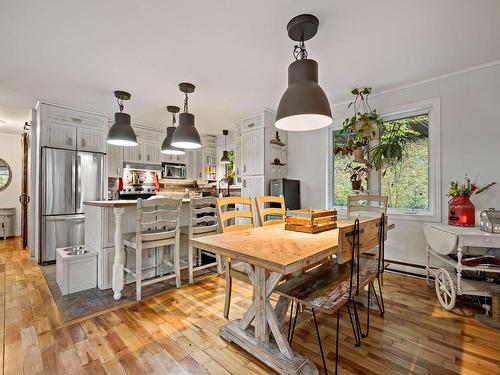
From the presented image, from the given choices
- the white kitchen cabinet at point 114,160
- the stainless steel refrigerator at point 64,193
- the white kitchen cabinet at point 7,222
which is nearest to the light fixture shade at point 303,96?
the stainless steel refrigerator at point 64,193

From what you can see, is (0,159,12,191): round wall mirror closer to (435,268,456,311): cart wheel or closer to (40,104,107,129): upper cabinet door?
(40,104,107,129): upper cabinet door

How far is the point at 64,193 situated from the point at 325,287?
13.9 feet

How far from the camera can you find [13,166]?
19.0 feet

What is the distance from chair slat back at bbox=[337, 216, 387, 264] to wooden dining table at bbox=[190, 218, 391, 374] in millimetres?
48

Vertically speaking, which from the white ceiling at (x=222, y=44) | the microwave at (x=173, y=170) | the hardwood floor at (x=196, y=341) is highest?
Answer: the white ceiling at (x=222, y=44)

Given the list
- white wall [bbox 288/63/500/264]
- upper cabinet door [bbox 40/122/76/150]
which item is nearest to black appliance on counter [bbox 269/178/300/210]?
white wall [bbox 288/63/500/264]

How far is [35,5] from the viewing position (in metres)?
1.86

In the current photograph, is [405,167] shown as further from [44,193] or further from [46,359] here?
[44,193]

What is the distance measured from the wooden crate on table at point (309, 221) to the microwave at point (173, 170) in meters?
4.31

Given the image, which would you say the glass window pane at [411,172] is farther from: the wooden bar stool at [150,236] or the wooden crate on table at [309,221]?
the wooden bar stool at [150,236]

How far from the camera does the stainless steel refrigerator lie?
149 inches

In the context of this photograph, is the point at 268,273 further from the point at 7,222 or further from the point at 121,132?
the point at 7,222

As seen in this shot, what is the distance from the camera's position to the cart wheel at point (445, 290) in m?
2.25

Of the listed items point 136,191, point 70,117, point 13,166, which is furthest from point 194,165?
point 13,166
